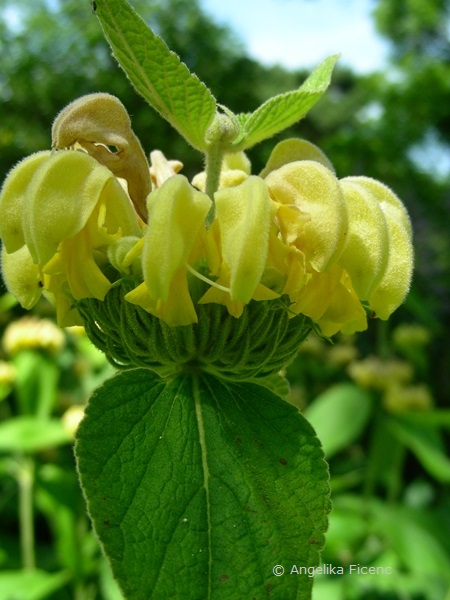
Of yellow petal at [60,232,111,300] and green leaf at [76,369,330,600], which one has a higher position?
yellow petal at [60,232,111,300]

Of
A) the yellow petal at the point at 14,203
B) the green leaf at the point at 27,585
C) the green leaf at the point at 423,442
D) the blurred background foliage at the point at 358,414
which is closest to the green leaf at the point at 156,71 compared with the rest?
the yellow petal at the point at 14,203

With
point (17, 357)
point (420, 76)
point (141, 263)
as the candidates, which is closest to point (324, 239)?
point (141, 263)

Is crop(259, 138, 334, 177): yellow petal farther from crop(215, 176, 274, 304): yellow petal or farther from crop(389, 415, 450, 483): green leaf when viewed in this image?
crop(389, 415, 450, 483): green leaf

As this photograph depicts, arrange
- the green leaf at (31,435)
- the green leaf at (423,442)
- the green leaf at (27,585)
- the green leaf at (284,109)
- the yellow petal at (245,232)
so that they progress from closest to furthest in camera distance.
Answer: the yellow petal at (245,232) → the green leaf at (284,109) → the green leaf at (27,585) → the green leaf at (31,435) → the green leaf at (423,442)

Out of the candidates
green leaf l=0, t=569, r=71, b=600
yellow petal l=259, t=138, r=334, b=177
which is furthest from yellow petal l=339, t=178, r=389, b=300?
green leaf l=0, t=569, r=71, b=600

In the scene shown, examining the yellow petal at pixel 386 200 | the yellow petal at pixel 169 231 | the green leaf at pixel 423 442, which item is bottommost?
the yellow petal at pixel 169 231

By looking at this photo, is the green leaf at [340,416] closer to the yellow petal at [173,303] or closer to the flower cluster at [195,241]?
the flower cluster at [195,241]
